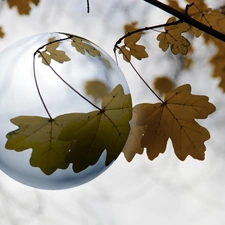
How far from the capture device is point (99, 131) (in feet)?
1.86

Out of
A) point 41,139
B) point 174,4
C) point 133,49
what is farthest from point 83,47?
point 174,4

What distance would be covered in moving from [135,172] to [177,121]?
0.69 meters

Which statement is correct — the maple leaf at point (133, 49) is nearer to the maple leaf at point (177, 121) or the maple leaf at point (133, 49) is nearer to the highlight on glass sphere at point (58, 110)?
the maple leaf at point (177, 121)

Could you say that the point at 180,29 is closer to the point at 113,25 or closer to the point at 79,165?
the point at 79,165

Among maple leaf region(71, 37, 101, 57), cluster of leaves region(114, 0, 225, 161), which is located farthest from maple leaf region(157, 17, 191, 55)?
maple leaf region(71, 37, 101, 57)

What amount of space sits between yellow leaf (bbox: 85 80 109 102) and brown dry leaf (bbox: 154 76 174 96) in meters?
0.75

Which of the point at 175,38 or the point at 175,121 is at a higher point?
the point at 175,38

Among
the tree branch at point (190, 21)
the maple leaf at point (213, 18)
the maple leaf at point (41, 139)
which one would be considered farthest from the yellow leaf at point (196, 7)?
the maple leaf at point (41, 139)

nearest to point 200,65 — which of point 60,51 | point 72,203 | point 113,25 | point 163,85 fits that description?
point 163,85

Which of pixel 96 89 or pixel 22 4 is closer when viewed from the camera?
pixel 96 89

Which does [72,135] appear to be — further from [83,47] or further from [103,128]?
[83,47]

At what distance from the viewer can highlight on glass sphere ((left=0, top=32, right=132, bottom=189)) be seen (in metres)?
0.54

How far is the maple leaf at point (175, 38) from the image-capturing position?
2.69ft

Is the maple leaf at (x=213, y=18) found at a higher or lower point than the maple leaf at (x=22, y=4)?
higher
